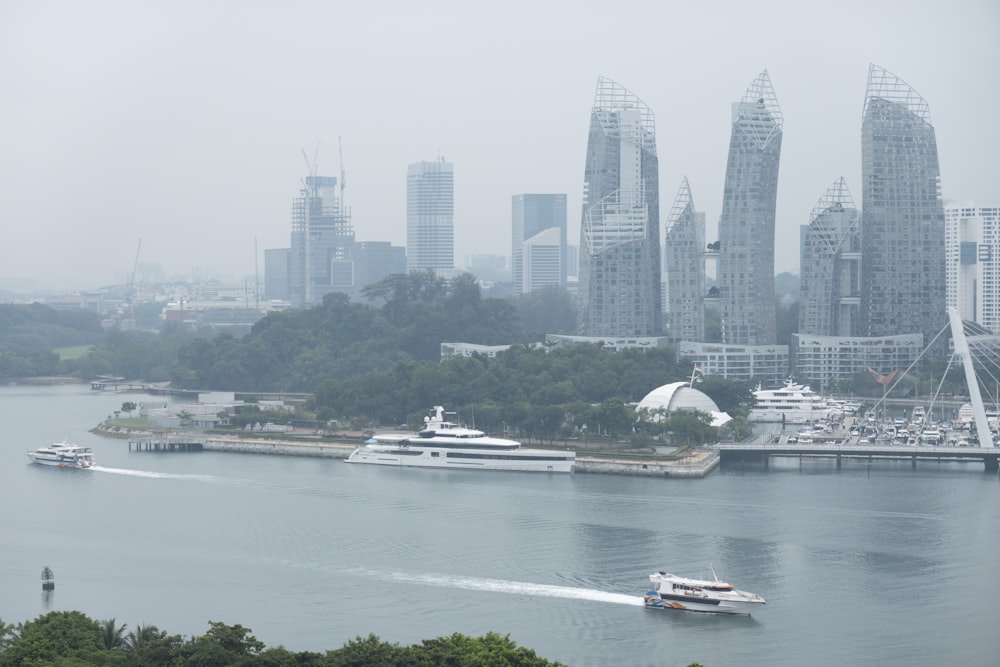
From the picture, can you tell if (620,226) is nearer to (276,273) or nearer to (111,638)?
(111,638)

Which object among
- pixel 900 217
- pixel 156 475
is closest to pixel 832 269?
pixel 900 217

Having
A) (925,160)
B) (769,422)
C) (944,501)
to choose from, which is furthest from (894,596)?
(925,160)

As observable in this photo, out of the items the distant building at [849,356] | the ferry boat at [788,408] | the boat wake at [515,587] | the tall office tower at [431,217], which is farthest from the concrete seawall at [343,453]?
the tall office tower at [431,217]

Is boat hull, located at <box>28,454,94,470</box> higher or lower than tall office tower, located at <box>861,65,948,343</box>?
lower

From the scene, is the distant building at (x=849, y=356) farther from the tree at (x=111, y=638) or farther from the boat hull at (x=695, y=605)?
the tree at (x=111, y=638)

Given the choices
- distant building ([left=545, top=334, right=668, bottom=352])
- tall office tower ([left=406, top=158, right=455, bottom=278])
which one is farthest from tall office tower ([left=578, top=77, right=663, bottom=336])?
tall office tower ([left=406, top=158, right=455, bottom=278])

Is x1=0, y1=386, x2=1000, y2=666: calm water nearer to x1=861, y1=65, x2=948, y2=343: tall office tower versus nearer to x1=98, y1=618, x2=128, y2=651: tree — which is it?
x1=98, y1=618, x2=128, y2=651: tree
